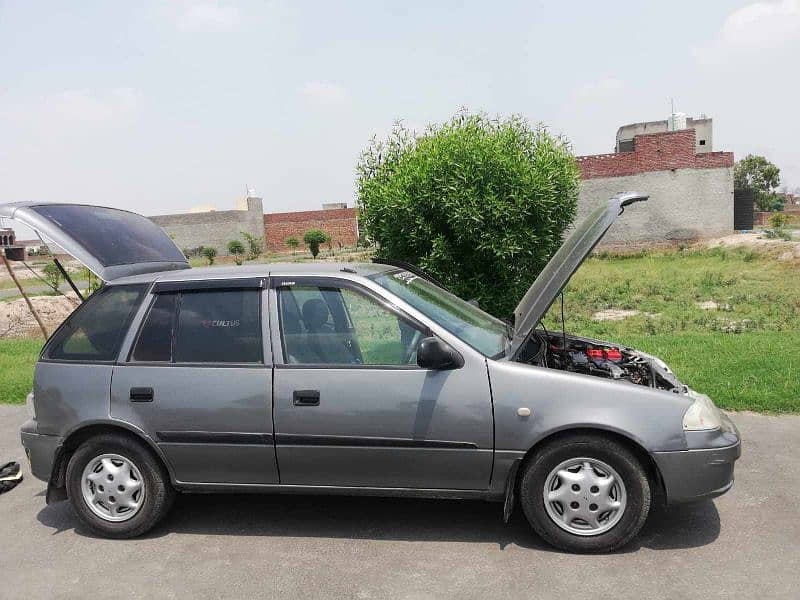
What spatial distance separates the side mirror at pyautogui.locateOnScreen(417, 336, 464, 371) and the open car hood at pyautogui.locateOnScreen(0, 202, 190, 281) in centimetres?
230

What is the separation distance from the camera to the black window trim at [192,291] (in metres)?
4.39

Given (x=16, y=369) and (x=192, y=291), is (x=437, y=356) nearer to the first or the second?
(x=192, y=291)

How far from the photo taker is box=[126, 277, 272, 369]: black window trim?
14.4 ft

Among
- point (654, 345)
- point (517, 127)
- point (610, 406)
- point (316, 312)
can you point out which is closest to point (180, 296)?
A: point (316, 312)

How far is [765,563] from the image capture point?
3.81 metres

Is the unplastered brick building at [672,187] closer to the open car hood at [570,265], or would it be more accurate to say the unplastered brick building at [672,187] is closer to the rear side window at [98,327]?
the open car hood at [570,265]

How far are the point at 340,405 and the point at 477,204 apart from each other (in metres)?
5.20

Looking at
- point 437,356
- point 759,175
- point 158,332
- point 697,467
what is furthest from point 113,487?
point 759,175

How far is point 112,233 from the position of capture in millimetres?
5223

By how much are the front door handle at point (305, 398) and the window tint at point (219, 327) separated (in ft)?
1.24

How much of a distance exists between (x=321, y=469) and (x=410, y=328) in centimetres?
102

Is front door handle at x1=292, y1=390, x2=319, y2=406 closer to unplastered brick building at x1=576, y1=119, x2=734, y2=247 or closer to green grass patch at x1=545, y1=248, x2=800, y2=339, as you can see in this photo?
green grass patch at x1=545, y1=248, x2=800, y2=339

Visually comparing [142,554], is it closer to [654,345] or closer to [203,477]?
[203,477]

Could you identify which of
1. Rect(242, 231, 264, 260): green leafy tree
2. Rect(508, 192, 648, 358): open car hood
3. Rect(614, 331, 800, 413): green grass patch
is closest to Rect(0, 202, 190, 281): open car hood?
Rect(508, 192, 648, 358): open car hood
